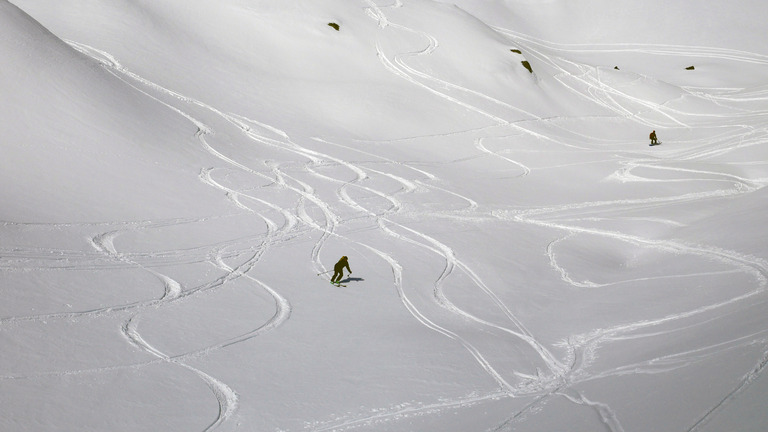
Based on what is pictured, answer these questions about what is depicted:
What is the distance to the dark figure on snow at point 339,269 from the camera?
15773 mm

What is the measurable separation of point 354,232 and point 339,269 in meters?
4.16

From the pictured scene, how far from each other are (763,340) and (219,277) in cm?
1040

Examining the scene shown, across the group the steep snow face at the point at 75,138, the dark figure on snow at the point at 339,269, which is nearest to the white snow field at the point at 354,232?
the steep snow face at the point at 75,138

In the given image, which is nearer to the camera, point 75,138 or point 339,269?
point 339,269

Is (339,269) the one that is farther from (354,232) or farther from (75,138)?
(75,138)

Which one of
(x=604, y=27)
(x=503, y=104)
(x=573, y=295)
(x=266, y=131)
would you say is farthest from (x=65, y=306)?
(x=604, y=27)

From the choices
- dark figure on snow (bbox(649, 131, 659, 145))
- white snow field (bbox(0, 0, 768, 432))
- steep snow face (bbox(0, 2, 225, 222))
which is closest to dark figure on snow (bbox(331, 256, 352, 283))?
white snow field (bbox(0, 0, 768, 432))

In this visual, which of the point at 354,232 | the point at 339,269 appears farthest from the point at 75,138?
the point at 339,269

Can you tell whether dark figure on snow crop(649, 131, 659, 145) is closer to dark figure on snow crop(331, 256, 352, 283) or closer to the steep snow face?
the steep snow face

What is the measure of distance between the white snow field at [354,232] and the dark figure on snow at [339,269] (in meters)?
0.42

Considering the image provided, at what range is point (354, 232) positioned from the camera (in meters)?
19.9

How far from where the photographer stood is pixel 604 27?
69000 millimetres

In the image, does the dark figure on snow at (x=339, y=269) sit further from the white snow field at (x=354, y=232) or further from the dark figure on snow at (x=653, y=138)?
the dark figure on snow at (x=653, y=138)

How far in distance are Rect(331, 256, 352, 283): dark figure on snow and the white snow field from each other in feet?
1.39
